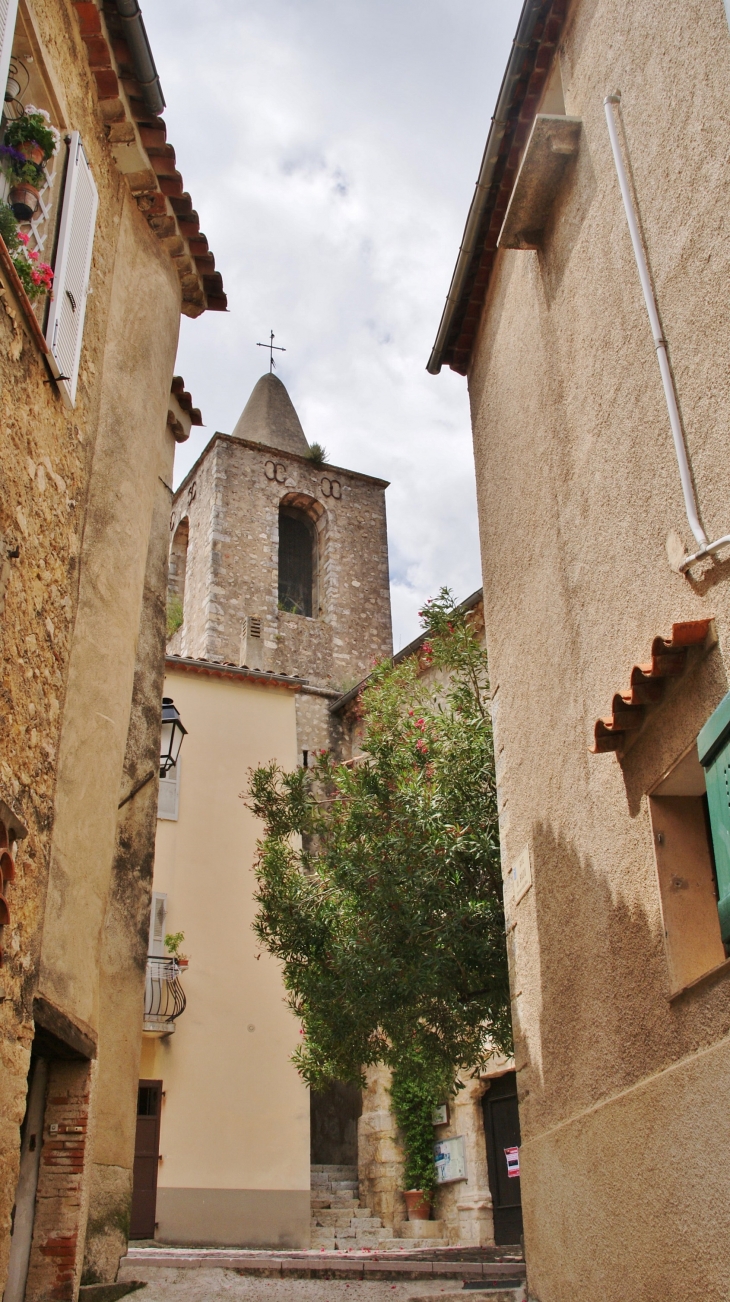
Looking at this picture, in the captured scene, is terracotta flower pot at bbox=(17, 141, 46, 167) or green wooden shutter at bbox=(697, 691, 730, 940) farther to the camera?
terracotta flower pot at bbox=(17, 141, 46, 167)

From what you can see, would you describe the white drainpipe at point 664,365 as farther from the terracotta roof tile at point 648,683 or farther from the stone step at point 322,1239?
the stone step at point 322,1239

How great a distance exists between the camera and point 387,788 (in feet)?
30.4

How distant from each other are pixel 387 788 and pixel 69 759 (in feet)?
13.7

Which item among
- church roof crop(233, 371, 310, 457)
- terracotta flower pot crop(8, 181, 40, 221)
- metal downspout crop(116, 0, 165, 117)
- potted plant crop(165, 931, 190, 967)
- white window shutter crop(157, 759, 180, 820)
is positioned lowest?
potted plant crop(165, 931, 190, 967)

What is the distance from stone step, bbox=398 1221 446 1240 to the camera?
1355cm

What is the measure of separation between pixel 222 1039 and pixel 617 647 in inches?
434

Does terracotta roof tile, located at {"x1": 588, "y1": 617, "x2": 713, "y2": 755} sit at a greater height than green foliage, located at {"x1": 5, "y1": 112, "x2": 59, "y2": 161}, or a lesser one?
lesser

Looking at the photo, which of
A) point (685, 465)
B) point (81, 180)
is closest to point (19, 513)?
point (81, 180)

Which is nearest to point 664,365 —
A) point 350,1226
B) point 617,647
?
point 617,647

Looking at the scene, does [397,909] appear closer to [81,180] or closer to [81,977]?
[81,977]

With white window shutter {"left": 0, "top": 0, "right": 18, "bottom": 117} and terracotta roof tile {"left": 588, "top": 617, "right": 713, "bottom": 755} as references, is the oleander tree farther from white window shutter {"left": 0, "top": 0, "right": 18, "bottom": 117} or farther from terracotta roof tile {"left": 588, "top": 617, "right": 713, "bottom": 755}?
white window shutter {"left": 0, "top": 0, "right": 18, "bottom": 117}

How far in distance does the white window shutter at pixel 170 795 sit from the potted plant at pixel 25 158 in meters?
10.5

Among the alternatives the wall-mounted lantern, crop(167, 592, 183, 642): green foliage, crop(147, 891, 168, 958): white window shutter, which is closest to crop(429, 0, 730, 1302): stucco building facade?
the wall-mounted lantern

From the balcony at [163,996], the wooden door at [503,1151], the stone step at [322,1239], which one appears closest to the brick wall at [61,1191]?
the balcony at [163,996]
